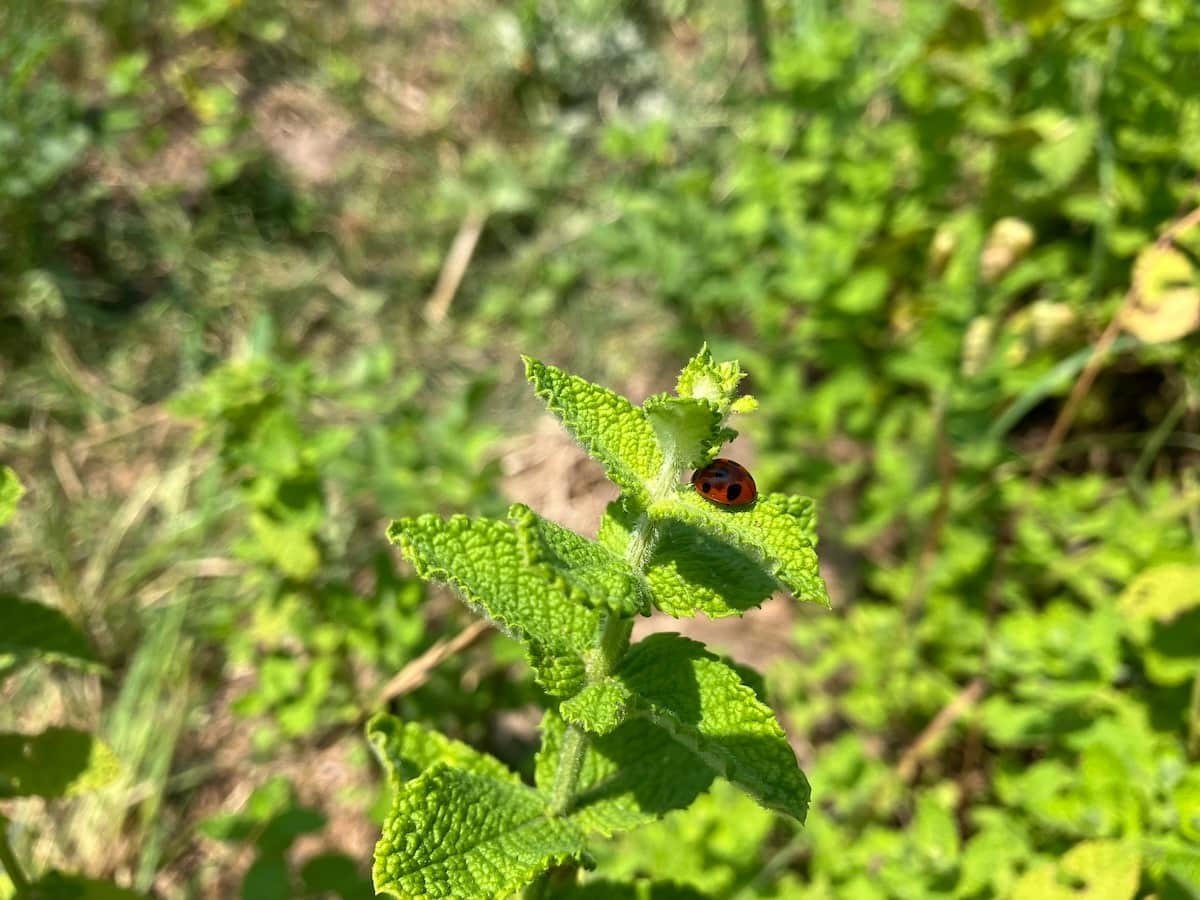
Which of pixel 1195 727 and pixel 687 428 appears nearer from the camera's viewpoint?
pixel 687 428

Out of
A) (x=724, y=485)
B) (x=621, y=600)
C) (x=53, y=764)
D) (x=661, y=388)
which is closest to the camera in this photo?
(x=621, y=600)

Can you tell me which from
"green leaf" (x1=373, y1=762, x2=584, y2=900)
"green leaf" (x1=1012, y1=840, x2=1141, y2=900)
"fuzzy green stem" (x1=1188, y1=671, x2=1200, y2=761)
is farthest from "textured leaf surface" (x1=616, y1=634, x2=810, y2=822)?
"fuzzy green stem" (x1=1188, y1=671, x2=1200, y2=761)

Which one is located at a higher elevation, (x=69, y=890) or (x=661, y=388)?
(x=661, y=388)

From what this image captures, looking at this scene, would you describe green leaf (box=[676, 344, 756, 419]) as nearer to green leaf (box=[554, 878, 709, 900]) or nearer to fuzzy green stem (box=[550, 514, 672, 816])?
fuzzy green stem (box=[550, 514, 672, 816])

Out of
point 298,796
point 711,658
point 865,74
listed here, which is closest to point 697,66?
point 865,74

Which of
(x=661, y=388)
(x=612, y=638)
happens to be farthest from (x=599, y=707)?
(x=661, y=388)

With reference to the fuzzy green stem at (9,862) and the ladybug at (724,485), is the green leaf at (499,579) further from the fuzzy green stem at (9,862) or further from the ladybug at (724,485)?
the fuzzy green stem at (9,862)

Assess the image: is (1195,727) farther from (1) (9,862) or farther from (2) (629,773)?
(1) (9,862)

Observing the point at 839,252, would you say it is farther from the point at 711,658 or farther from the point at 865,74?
the point at 711,658
